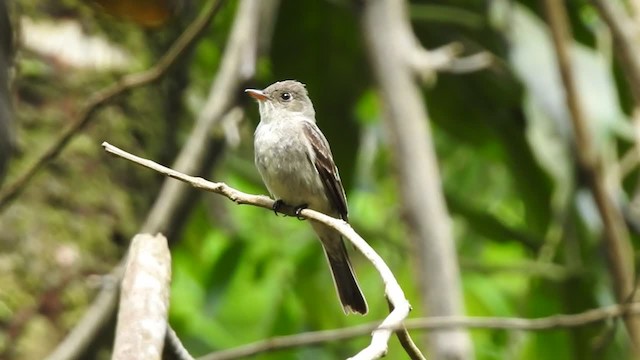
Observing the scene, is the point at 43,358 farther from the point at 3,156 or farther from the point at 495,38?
the point at 495,38

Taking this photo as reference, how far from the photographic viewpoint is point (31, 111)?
2.87 meters

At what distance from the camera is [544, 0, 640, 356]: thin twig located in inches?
94.0

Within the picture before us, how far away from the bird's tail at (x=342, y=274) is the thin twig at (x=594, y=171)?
2.30ft

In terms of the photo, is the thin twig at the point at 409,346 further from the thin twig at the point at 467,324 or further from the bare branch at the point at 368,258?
the thin twig at the point at 467,324

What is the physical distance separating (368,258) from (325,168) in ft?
3.19

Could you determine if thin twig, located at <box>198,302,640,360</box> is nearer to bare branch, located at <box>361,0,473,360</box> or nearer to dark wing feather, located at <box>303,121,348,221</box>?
bare branch, located at <box>361,0,473,360</box>

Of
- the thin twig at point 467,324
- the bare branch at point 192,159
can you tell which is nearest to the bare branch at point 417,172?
the thin twig at point 467,324

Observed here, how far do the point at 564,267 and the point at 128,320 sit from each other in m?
2.09

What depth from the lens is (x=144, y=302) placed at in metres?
1.02

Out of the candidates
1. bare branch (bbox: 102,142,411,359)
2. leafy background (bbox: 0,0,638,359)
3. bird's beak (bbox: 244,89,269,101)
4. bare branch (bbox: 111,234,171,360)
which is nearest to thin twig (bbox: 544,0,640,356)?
leafy background (bbox: 0,0,638,359)

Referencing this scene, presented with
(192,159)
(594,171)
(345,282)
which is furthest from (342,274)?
(594,171)

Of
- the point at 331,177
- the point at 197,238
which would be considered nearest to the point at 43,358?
the point at 331,177

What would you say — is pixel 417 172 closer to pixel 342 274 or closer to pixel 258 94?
pixel 342 274

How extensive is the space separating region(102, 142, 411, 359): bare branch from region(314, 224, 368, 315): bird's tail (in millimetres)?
484
